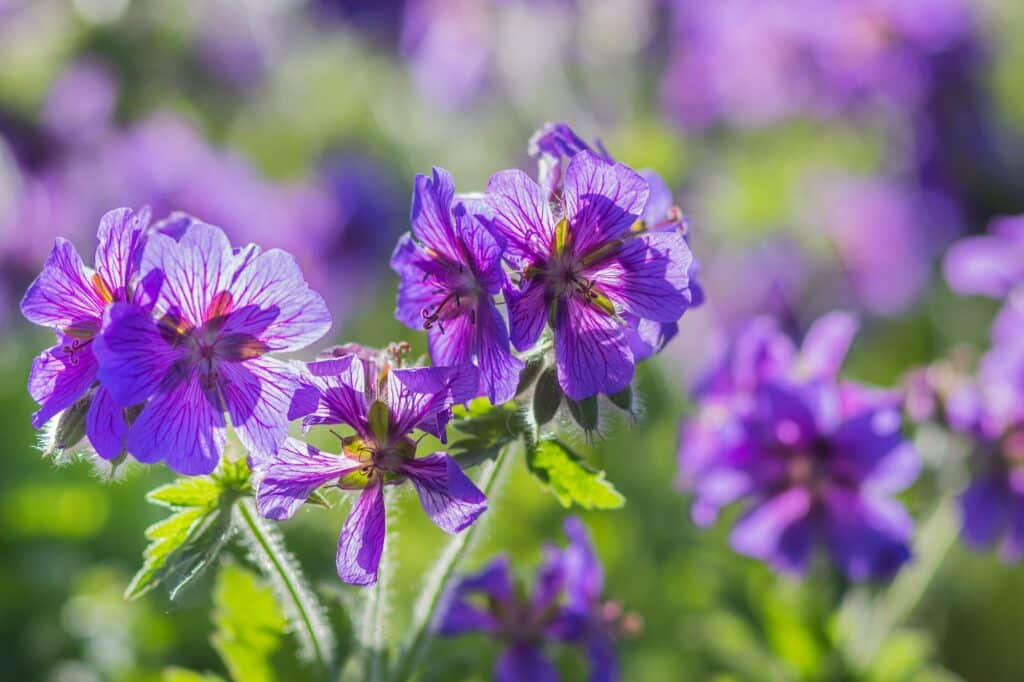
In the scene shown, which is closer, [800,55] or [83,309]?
[83,309]

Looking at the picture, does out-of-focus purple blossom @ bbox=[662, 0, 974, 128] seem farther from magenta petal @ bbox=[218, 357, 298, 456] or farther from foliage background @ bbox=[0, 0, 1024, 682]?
magenta petal @ bbox=[218, 357, 298, 456]

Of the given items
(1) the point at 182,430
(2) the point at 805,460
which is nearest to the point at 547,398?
(1) the point at 182,430

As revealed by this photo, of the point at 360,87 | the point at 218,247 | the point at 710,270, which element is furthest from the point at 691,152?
the point at 218,247

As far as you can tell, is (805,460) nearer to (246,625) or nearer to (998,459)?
(998,459)

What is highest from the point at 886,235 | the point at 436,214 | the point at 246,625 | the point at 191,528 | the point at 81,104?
the point at 81,104

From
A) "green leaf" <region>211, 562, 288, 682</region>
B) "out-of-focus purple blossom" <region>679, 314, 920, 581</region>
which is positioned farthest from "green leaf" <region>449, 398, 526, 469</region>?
"out-of-focus purple blossom" <region>679, 314, 920, 581</region>

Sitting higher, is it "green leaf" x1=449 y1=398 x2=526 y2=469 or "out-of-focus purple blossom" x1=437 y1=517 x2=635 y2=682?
"green leaf" x1=449 y1=398 x2=526 y2=469

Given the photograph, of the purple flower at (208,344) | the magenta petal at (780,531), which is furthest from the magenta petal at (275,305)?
the magenta petal at (780,531)
